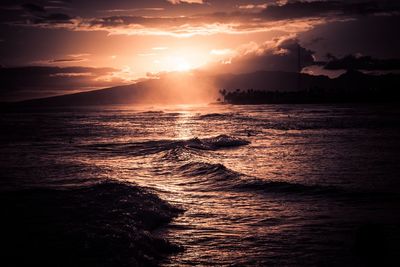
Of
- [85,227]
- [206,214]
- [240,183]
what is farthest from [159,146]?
[85,227]

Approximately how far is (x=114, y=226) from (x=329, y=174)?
10283 millimetres

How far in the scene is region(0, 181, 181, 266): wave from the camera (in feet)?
22.3

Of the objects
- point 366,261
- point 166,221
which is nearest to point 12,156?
point 166,221

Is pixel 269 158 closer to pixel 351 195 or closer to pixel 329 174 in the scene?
pixel 329 174

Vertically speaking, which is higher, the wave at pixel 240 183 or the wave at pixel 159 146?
the wave at pixel 159 146

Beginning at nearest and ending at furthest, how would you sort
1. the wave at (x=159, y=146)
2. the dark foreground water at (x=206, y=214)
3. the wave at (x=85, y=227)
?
the wave at (x=85, y=227) < the dark foreground water at (x=206, y=214) < the wave at (x=159, y=146)

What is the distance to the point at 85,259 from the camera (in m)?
6.68

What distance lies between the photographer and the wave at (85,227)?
6805 millimetres

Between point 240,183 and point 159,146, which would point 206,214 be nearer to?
point 240,183

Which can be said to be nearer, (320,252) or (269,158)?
(320,252)

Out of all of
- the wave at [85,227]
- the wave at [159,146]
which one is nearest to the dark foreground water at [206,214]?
the wave at [85,227]

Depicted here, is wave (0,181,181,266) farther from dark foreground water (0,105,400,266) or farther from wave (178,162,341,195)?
wave (178,162,341,195)

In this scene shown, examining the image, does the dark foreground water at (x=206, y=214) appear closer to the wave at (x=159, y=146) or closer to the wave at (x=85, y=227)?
the wave at (x=85, y=227)

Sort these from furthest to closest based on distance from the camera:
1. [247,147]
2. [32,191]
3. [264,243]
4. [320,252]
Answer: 1. [247,147]
2. [32,191]
3. [264,243]
4. [320,252]
